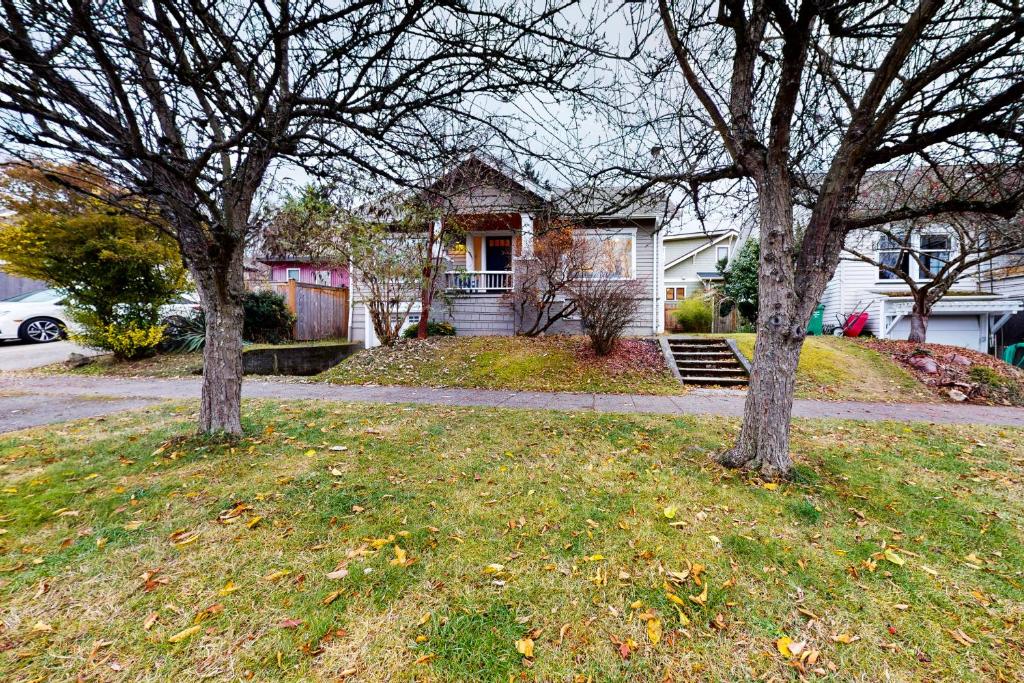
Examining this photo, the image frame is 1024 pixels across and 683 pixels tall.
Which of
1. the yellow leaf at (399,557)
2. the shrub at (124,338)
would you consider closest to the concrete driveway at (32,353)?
the shrub at (124,338)

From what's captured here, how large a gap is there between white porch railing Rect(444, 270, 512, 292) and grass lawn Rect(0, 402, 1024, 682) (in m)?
8.85

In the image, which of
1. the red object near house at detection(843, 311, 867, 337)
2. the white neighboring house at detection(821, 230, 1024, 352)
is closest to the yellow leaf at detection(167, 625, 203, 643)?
the white neighboring house at detection(821, 230, 1024, 352)

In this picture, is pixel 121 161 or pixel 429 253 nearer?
pixel 121 161

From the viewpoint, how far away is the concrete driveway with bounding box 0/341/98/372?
957 cm

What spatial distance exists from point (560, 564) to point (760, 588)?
1.08 meters

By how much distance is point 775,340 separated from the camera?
361 cm

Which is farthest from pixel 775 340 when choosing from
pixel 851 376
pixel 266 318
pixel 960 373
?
pixel 266 318

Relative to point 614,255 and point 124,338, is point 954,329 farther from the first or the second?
point 124,338

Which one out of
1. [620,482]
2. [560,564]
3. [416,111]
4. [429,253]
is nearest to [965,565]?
[620,482]

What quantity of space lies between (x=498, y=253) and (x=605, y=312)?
6.98 metres

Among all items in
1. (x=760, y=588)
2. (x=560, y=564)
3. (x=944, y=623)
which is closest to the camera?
(x=944, y=623)

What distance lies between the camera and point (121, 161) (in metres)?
3.09

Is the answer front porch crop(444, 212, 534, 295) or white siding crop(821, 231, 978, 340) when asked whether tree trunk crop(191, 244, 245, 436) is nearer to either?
front porch crop(444, 212, 534, 295)

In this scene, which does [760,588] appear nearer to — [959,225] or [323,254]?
[323,254]
